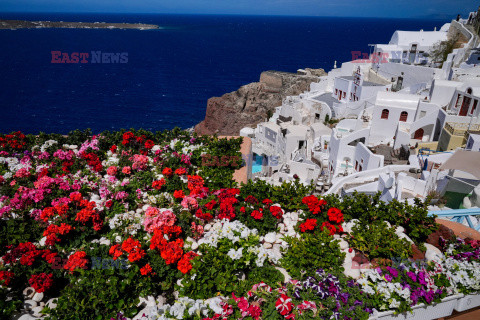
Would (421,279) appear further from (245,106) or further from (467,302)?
(245,106)

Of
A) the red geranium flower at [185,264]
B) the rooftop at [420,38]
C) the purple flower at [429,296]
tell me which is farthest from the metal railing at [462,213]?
the rooftop at [420,38]

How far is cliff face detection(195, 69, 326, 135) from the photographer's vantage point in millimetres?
68438

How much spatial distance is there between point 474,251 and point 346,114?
34385 millimetres

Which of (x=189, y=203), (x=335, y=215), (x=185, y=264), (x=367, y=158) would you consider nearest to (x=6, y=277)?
(x=185, y=264)

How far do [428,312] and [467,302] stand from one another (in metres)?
1.00

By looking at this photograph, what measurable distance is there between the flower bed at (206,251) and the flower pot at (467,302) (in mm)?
177

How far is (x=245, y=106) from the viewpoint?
71.4m

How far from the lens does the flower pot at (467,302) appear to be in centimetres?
657

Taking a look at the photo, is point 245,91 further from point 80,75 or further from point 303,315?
point 80,75

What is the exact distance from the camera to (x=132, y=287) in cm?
677

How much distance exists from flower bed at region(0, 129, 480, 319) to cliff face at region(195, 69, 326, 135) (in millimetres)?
56703

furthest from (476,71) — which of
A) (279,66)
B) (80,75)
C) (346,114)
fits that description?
(80,75)

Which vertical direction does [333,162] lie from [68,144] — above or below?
below

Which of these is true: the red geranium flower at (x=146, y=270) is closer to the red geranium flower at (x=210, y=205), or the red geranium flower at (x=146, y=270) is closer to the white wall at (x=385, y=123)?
the red geranium flower at (x=210, y=205)
